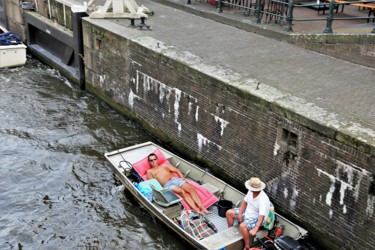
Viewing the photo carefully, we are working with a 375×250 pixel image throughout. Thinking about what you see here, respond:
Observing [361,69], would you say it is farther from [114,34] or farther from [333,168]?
[114,34]

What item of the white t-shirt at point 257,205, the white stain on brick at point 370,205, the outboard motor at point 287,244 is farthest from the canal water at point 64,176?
the white stain on brick at point 370,205

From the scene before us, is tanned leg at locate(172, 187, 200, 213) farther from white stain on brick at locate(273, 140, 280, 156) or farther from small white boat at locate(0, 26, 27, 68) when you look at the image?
small white boat at locate(0, 26, 27, 68)

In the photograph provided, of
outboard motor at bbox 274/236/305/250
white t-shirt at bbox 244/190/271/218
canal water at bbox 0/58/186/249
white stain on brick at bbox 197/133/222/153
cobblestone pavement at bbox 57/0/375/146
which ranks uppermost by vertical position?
cobblestone pavement at bbox 57/0/375/146

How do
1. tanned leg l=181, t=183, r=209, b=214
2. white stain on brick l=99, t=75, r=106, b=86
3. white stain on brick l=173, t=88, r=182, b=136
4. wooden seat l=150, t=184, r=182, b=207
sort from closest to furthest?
wooden seat l=150, t=184, r=182, b=207 < tanned leg l=181, t=183, r=209, b=214 < white stain on brick l=173, t=88, r=182, b=136 < white stain on brick l=99, t=75, r=106, b=86

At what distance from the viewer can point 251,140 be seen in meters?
9.95

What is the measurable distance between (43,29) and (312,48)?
10.5 m

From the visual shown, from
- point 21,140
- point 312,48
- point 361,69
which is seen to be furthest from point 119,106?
point 361,69

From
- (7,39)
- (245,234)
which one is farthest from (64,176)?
(7,39)

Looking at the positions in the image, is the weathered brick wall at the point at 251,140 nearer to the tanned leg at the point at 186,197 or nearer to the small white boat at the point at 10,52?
the tanned leg at the point at 186,197

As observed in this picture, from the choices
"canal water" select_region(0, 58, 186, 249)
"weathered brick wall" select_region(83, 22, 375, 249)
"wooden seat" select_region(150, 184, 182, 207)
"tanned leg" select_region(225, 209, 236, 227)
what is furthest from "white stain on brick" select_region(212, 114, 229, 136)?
"canal water" select_region(0, 58, 186, 249)

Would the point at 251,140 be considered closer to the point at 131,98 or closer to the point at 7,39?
the point at 131,98

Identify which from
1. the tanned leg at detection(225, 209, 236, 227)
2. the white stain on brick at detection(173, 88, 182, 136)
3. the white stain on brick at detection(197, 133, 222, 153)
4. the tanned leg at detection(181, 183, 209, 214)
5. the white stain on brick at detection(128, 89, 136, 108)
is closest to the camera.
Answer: the tanned leg at detection(225, 209, 236, 227)

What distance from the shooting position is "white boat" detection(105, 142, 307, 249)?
8.50m

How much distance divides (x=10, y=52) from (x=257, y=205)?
1258 cm
